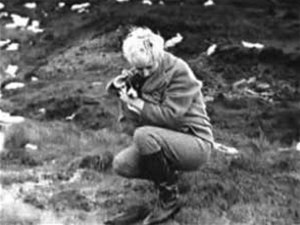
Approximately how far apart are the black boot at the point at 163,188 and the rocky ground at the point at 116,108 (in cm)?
12

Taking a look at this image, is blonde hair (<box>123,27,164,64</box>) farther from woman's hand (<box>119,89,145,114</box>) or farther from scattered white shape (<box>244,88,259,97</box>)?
scattered white shape (<box>244,88,259,97</box>)

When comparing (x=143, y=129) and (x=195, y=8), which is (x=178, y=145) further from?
(x=195, y=8)

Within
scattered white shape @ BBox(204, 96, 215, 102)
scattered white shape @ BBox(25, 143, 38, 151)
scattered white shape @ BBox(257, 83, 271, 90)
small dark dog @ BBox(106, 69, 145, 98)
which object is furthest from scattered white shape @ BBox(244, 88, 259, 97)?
small dark dog @ BBox(106, 69, 145, 98)

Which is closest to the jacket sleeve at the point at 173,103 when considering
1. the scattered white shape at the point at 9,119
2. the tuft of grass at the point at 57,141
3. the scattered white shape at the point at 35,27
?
the tuft of grass at the point at 57,141

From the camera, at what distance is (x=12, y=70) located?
13.5m

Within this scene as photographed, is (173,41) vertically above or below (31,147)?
below

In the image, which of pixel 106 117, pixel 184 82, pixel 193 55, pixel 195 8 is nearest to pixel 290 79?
pixel 193 55

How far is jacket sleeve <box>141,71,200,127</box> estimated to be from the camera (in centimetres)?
594

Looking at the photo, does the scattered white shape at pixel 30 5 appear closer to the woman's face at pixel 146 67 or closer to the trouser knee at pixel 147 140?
the woman's face at pixel 146 67

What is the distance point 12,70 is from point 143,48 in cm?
790

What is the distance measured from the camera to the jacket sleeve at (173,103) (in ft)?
19.5

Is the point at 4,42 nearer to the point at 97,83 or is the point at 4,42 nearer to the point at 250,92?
the point at 97,83

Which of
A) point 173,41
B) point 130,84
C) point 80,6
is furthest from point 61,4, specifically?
point 130,84

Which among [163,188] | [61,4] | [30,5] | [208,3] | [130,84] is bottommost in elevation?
[30,5]
